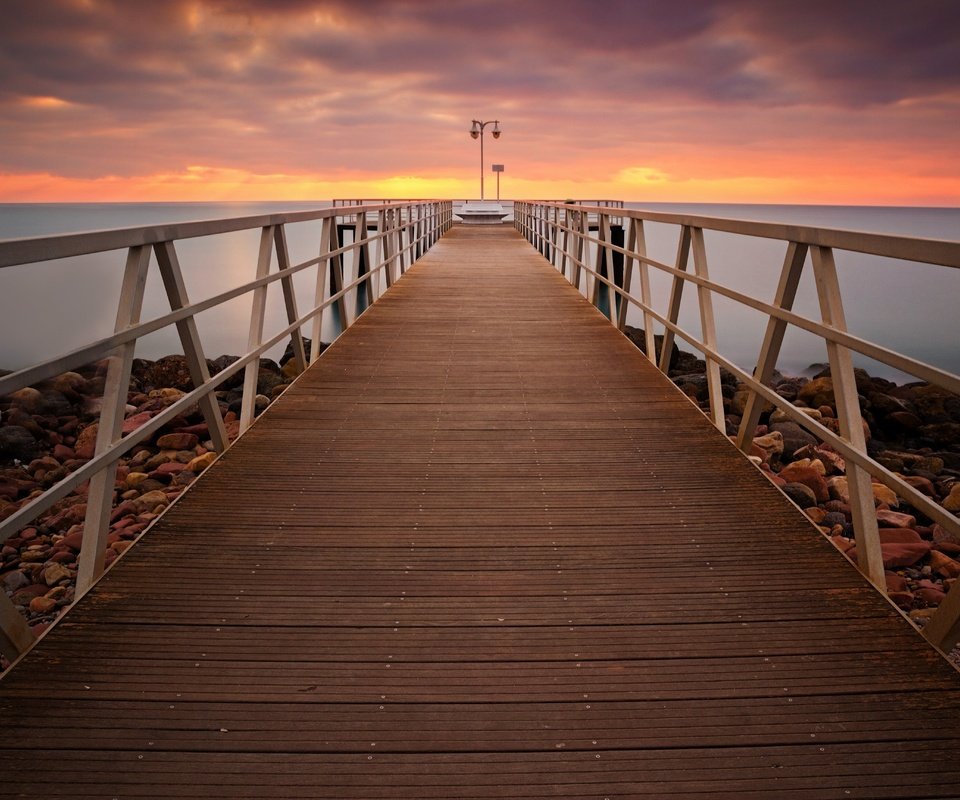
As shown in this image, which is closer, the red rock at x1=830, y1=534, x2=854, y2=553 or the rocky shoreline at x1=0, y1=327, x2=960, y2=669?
the red rock at x1=830, y1=534, x2=854, y2=553

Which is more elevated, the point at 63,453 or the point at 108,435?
the point at 108,435

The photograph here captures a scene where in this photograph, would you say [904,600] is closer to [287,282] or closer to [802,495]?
[802,495]

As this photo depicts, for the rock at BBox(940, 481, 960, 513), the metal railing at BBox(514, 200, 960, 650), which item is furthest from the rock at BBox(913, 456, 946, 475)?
the metal railing at BBox(514, 200, 960, 650)

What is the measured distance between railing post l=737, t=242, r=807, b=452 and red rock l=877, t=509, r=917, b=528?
2.81 metres

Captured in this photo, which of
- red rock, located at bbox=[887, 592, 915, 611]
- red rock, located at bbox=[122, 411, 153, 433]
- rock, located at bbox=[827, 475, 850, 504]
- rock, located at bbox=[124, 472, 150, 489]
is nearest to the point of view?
red rock, located at bbox=[887, 592, 915, 611]

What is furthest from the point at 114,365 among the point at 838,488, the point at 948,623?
the point at 838,488

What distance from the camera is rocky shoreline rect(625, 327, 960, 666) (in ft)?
17.6

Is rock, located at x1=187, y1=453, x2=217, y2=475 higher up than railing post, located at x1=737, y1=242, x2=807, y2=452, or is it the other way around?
railing post, located at x1=737, y1=242, x2=807, y2=452

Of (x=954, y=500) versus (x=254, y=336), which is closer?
(x=254, y=336)

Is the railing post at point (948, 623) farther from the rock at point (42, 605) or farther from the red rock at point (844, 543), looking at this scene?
the rock at point (42, 605)

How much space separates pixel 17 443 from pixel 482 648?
9450mm

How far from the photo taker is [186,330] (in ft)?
11.7

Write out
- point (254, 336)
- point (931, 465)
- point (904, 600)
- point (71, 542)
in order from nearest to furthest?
point (254, 336)
point (904, 600)
point (71, 542)
point (931, 465)

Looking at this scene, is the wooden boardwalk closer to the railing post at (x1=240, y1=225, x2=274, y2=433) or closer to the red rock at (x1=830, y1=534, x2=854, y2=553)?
the railing post at (x1=240, y1=225, x2=274, y2=433)
